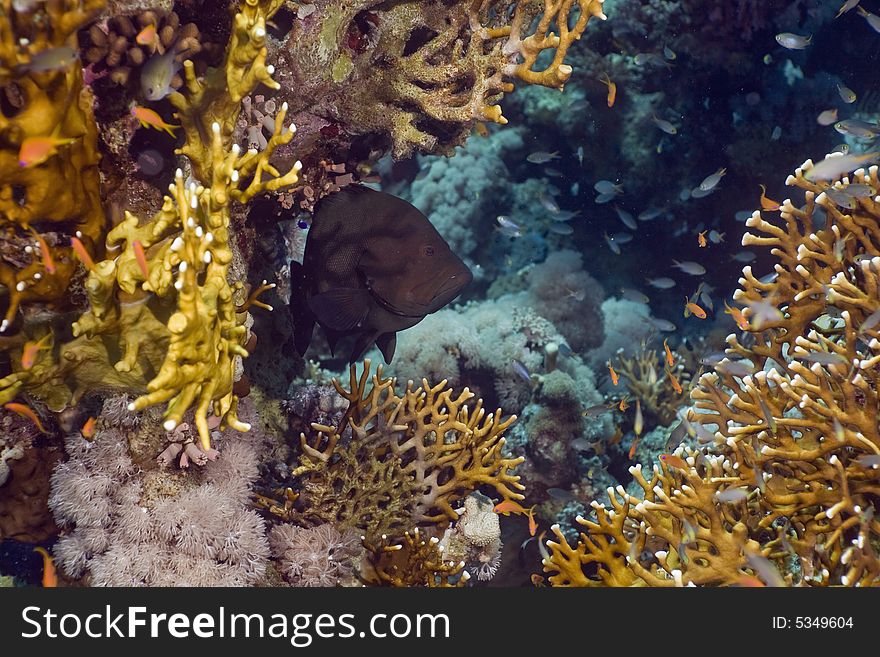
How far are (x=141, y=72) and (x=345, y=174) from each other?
1707mm

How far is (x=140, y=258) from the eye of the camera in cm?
224

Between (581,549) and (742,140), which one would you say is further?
(742,140)

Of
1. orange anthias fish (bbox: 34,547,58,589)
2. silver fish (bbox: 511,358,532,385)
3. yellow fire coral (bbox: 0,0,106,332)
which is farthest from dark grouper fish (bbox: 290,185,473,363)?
silver fish (bbox: 511,358,532,385)

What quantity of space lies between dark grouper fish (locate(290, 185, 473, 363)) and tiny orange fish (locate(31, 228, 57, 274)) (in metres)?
1.47

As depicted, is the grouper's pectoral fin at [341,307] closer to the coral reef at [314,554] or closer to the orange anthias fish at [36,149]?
the coral reef at [314,554]

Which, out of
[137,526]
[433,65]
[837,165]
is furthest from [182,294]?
[837,165]

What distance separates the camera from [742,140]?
9547mm

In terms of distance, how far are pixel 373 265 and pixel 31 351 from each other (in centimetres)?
198

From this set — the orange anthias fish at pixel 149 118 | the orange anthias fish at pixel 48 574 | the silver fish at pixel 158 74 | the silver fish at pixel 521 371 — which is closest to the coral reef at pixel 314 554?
the orange anthias fish at pixel 48 574

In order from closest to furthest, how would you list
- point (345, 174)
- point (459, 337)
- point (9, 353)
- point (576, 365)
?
point (9, 353) → point (345, 174) → point (459, 337) → point (576, 365)

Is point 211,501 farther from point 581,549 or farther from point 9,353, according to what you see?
point 581,549

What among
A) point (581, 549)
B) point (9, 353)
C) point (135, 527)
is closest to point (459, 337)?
point (581, 549)

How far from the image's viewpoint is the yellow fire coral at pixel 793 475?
9.55ft

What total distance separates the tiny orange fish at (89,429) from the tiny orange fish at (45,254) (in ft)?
2.96
